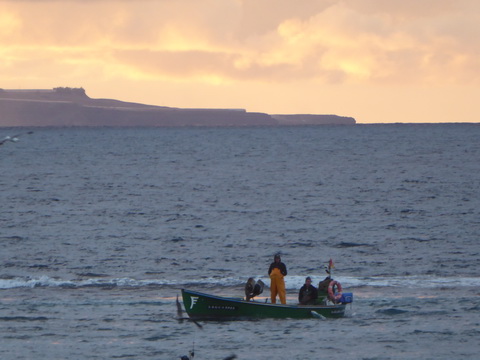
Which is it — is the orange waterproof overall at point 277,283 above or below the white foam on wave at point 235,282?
above

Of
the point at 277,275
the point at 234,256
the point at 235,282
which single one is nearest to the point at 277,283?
the point at 277,275

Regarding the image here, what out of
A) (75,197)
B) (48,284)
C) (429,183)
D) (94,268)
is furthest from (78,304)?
(429,183)

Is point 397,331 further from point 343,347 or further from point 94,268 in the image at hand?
point 94,268

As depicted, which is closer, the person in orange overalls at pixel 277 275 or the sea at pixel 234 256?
the sea at pixel 234 256

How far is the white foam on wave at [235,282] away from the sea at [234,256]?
86 millimetres

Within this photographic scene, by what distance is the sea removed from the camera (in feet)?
101

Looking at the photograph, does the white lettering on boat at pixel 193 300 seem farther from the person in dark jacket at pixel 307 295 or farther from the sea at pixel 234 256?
the person in dark jacket at pixel 307 295

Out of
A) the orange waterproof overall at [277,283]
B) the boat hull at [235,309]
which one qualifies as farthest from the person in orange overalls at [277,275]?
the boat hull at [235,309]

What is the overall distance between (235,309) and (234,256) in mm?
18410

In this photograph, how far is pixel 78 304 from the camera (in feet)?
121

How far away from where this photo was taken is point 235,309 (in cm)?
3322

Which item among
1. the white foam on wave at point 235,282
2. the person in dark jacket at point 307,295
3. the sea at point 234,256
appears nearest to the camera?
the sea at point 234,256

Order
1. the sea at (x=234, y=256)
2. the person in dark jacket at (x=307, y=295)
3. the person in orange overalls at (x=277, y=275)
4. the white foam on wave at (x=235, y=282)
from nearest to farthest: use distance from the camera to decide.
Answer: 1. the sea at (x=234, y=256)
2. the person in orange overalls at (x=277, y=275)
3. the person in dark jacket at (x=307, y=295)
4. the white foam on wave at (x=235, y=282)

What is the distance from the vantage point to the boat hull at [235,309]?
33.1m
